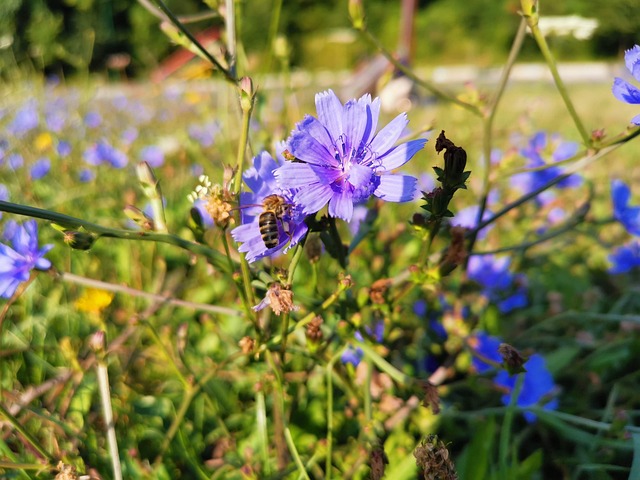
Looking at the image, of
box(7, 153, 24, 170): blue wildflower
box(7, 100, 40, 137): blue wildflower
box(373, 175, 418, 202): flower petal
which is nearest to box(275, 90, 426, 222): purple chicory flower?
box(373, 175, 418, 202): flower petal

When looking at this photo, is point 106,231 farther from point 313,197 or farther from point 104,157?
point 104,157

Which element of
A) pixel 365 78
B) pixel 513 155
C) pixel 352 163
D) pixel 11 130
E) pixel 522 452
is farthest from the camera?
pixel 365 78

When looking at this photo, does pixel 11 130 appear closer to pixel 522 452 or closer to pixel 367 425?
pixel 367 425

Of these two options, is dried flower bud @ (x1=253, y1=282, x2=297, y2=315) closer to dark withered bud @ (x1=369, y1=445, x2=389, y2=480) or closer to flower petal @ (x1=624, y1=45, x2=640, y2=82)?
dark withered bud @ (x1=369, y1=445, x2=389, y2=480)

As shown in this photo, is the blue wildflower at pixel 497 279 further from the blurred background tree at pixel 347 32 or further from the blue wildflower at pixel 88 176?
the blurred background tree at pixel 347 32

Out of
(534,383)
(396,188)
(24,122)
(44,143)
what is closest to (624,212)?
(534,383)

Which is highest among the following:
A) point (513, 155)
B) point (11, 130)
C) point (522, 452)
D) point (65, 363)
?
point (11, 130)

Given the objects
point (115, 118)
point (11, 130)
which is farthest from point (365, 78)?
point (11, 130)
